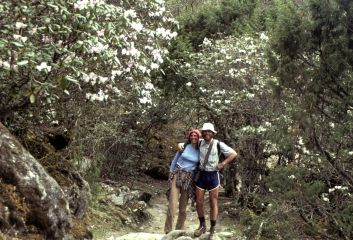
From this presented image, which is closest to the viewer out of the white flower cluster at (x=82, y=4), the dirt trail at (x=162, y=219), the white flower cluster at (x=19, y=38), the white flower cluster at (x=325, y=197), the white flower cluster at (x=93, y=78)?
the white flower cluster at (x=19, y=38)

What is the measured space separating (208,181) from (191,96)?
8836 millimetres

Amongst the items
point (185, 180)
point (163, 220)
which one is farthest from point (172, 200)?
point (163, 220)

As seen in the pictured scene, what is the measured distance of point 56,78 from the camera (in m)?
5.57

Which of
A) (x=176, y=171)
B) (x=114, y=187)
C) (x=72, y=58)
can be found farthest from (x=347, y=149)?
(x=114, y=187)

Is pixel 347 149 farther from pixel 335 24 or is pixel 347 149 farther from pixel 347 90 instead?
pixel 335 24

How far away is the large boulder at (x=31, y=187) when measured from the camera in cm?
507

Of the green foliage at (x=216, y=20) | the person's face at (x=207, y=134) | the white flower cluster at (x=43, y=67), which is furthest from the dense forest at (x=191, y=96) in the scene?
the green foliage at (x=216, y=20)

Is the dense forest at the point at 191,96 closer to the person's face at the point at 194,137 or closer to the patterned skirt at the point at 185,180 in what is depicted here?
the person's face at the point at 194,137

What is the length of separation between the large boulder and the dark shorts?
3031mm

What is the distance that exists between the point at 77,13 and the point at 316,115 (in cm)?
502

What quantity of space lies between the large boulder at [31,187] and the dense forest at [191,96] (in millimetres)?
32

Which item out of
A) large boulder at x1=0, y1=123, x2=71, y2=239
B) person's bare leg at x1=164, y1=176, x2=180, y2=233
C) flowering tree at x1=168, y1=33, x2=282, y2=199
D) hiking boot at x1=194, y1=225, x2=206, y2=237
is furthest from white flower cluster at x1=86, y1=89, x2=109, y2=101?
flowering tree at x1=168, y1=33, x2=282, y2=199

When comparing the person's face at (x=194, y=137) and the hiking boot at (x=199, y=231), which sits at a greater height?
the person's face at (x=194, y=137)

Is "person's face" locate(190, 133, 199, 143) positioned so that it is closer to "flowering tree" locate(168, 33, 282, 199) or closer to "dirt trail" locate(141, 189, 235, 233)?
"dirt trail" locate(141, 189, 235, 233)
